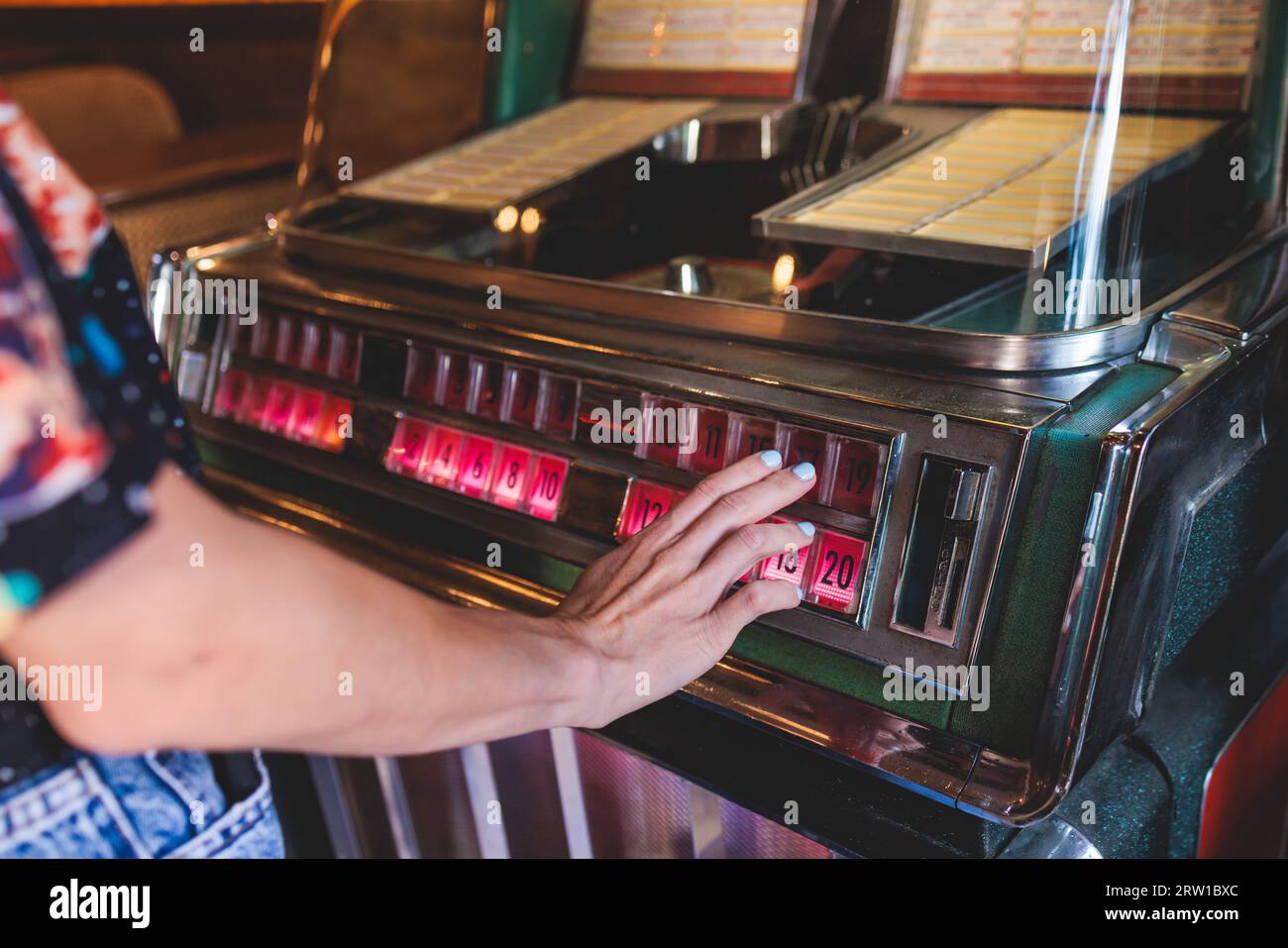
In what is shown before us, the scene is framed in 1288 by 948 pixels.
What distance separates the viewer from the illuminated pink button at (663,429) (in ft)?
3.44

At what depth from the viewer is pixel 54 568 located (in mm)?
578

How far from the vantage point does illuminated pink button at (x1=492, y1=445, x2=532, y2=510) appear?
1166mm

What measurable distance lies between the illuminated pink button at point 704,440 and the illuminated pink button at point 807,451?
0.23 feet

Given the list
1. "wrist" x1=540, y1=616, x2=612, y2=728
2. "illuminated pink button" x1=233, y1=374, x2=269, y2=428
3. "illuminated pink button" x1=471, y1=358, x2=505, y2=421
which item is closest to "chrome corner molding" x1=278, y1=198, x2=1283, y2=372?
"illuminated pink button" x1=471, y1=358, x2=505, y2=421

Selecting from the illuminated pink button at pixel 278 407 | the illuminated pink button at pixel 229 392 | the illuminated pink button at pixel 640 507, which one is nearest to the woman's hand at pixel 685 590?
the illuminated pink button at pixel 640 507

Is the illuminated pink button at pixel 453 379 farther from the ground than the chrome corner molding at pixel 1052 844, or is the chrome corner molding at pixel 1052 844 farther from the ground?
the illuminated pink button at pixel 453 379

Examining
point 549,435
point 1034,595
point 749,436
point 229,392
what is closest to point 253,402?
point 229,392

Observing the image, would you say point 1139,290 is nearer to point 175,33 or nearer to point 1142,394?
point 1142,394

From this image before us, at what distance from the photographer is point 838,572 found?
95cm

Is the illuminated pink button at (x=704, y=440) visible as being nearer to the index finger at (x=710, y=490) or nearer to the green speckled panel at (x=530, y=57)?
the index finger at (x=710, y=490)

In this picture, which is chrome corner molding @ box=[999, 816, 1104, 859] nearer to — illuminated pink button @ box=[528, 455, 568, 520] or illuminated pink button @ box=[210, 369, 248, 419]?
illuminated pink button @ box=[528, 455, 568, 520]

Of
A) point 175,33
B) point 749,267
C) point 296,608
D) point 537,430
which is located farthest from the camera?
point 175,33

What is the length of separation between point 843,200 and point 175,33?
10.7ft
